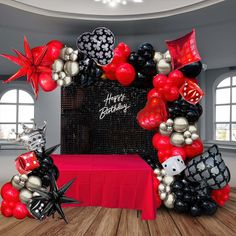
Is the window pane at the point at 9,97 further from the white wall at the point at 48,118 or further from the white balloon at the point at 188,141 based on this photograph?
the white balloon at the point at 188,141

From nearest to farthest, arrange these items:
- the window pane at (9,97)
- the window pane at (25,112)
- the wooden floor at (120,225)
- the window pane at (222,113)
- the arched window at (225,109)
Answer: the wooden floor at (120,225) < the arched window at (225,109) < the window pane at (222,113) < the window pane at (9,97) < the window pane at (25,112)

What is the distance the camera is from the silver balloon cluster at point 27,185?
2.51m

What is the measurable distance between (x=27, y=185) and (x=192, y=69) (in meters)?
2.02

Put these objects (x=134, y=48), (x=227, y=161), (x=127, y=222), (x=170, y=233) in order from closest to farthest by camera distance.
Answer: (x=170, y=233)
(x=127, y=222)
(x=134, y=48)
(x=227, y=161)

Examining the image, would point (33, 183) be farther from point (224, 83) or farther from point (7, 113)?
point (224, 83)

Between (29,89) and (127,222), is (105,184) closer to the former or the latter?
(127,222)

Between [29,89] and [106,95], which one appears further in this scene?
[29,89]

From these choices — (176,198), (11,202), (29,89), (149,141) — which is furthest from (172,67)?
(29,89)

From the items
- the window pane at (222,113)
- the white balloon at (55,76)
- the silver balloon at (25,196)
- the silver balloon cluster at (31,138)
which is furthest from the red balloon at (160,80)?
the window pane at (222,113)

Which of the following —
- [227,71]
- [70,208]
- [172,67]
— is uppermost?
[227,71]

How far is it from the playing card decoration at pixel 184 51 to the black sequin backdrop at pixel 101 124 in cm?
82

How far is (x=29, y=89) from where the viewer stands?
20.0 feet

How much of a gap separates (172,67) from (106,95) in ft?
3.63

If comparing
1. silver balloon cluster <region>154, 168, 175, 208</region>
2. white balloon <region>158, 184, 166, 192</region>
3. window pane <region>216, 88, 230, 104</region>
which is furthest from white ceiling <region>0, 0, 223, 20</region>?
window pane <region>216, 88, 230, 104</region>
